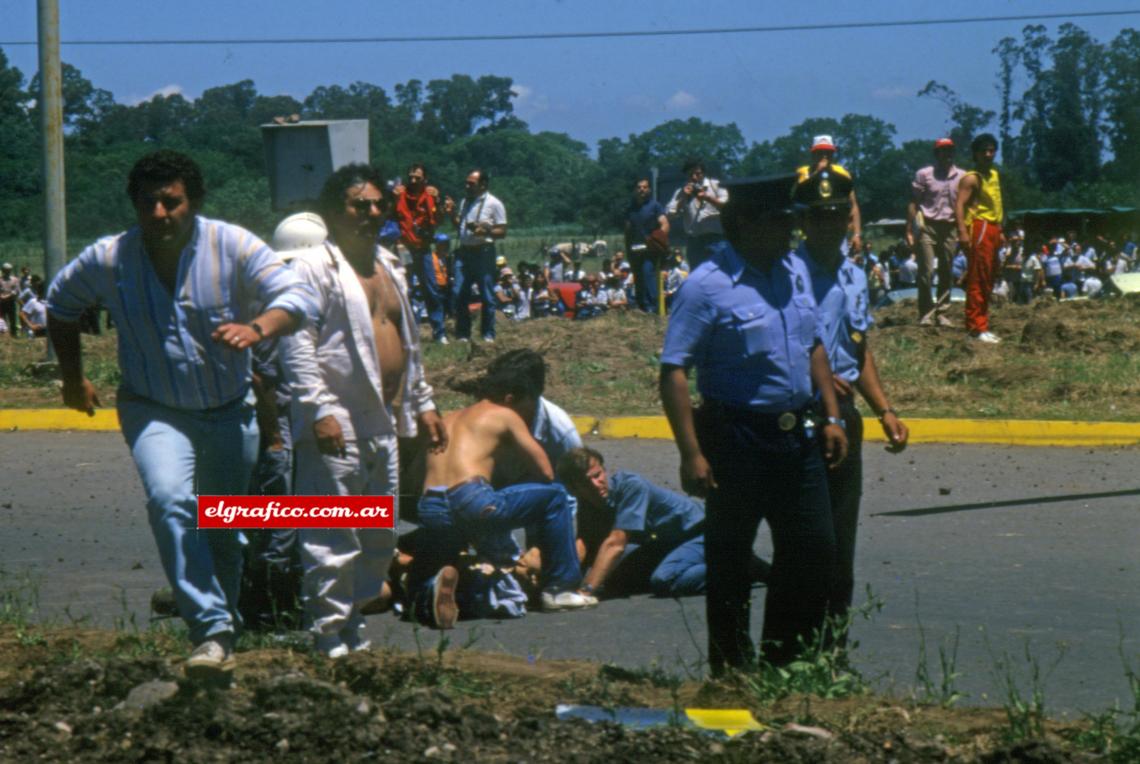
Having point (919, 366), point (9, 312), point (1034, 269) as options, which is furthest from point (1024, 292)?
point (919, 366)

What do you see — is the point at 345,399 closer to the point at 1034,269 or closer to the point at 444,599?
the point at 444,599

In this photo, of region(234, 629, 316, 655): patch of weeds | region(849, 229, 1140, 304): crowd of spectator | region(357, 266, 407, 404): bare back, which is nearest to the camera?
region(234, 629, 316, 655): patch of weeds

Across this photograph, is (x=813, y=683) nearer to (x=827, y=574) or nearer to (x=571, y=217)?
(x=827, y=574)

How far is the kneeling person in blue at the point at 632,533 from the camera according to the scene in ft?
25.0

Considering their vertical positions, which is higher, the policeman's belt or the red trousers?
the red trousers

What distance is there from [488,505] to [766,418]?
2079mm

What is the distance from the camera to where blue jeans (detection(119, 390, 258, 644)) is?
5.24 metres

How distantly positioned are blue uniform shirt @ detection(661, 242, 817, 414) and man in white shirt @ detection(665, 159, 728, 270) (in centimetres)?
1138

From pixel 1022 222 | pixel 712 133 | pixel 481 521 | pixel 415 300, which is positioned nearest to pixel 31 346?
pixel 415 300

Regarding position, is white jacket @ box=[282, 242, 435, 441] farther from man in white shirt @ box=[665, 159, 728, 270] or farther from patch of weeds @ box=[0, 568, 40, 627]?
man in white shirt @ box=[665, 159, 728, 270]

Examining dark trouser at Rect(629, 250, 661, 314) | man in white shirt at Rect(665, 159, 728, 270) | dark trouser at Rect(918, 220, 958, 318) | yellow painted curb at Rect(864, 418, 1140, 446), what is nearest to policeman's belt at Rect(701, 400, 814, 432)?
yellow painted curb at Rect(864, 418, 1140, 446)

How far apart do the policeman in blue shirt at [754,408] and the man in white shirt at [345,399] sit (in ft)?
3.75

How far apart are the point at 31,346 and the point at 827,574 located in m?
14.8

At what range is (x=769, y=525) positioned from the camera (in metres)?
5.59
